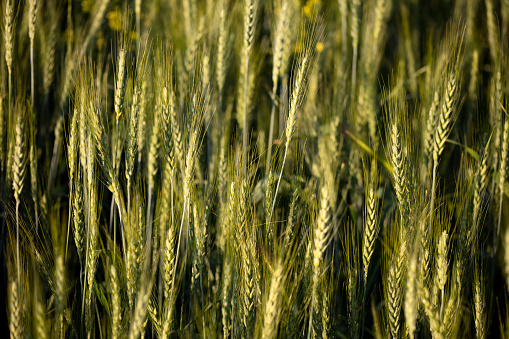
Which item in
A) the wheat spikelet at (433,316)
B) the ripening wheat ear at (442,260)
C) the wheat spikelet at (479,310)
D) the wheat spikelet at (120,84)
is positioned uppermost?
the wheat spikelet at (120,84)

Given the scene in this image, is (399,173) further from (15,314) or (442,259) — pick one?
(15,314)

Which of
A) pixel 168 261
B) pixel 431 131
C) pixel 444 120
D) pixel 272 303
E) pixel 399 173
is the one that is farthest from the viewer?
pixel 431 131

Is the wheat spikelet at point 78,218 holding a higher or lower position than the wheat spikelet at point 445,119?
lower

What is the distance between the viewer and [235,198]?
1.31 metres

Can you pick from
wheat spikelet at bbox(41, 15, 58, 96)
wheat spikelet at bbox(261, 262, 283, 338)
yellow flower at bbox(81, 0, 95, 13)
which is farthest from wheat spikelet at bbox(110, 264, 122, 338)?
yellow flower at bbox(81, 0, 95, 13)

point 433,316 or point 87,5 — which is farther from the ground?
point 87,5

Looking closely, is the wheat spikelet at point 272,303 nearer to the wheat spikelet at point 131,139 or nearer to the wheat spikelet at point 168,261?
the wheat spikelet at point 168,261

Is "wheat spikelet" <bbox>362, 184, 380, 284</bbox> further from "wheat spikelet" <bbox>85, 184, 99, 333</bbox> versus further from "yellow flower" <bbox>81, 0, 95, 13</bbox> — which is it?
"yellow flower" <bbox>81, 0, 95, 13</bbox>

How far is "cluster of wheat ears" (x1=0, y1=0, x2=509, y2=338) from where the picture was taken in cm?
124

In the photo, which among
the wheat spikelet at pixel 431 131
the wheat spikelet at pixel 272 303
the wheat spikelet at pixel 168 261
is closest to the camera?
the wheat spikelet at pixel 272 303

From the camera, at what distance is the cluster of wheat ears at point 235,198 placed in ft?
4.07

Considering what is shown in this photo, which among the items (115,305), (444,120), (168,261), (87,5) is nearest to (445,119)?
(444,120)

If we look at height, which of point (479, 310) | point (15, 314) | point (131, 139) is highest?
point (131, 139)

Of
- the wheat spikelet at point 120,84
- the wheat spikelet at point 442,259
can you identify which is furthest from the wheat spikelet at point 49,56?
the wheat spikelet at point 442,259
